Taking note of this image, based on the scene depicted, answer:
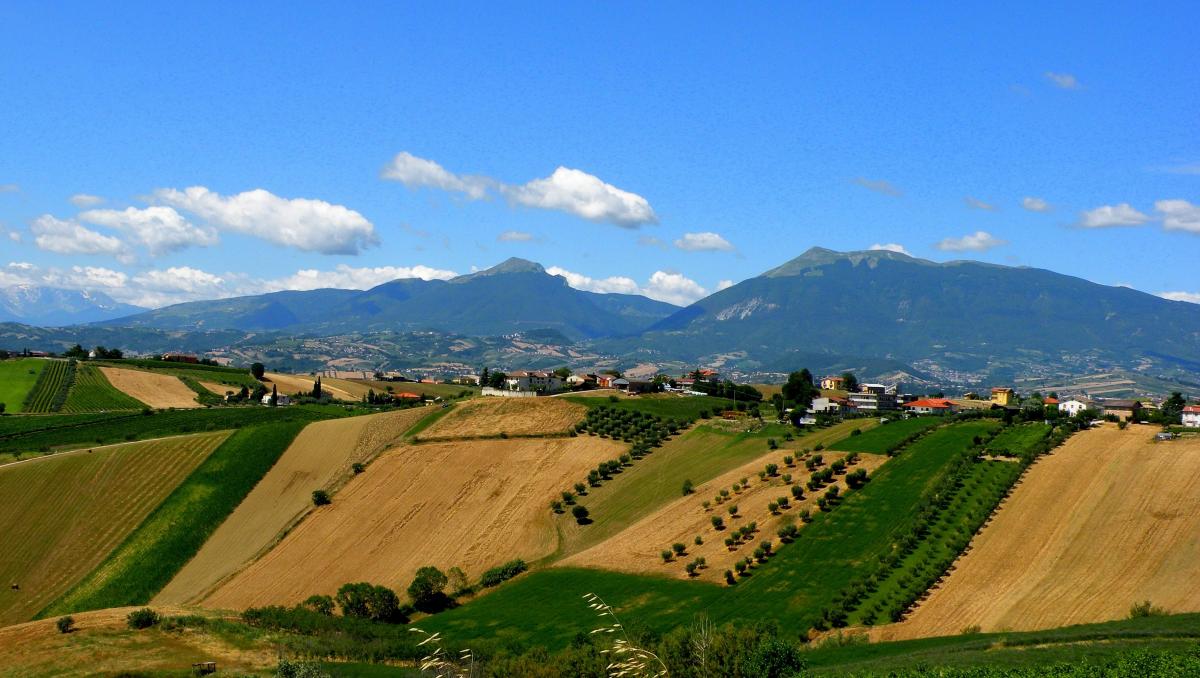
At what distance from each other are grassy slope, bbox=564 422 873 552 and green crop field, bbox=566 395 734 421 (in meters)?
11.2

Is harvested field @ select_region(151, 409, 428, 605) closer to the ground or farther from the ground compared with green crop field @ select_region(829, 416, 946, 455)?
closer to the ground

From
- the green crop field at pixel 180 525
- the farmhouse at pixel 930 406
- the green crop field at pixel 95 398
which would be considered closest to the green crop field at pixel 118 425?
the green crop field at pixel 95 398

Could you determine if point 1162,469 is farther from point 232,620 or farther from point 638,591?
point 232,620

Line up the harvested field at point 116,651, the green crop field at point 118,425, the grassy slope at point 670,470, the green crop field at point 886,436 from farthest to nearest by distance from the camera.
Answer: the green crop field at point 118,425, the green crop field at point 886,436, the grassy slope at point 670,470, the harvested field at point 116,651

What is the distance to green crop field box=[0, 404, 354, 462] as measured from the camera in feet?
413

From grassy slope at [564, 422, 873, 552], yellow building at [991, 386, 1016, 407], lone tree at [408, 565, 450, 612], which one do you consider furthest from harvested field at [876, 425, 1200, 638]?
yellow building at [991, 386, 1016, 407]

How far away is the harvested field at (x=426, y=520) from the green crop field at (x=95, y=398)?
7777 centimetres

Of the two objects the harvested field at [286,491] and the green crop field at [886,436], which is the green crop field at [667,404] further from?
the green crop field at [886,436]

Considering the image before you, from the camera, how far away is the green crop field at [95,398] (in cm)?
16312

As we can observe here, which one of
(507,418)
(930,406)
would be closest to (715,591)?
→ (507,418)

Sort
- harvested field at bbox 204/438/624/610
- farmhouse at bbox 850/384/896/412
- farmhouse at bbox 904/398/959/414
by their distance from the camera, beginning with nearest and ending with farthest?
harvested field at bbox 204/438/624/610 → farmhouse at bbox 904/398/959/414 → farmhouse at bbox 850/384/896/412

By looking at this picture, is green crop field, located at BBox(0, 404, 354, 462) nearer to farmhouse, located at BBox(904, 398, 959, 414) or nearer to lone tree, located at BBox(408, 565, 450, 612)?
lone tree, located at BBox(408, 565, 450, 612)

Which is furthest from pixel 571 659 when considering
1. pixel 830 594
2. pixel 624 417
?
pixel 624 417

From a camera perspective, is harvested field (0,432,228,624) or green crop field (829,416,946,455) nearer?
harvested field (0,432,228,624)
